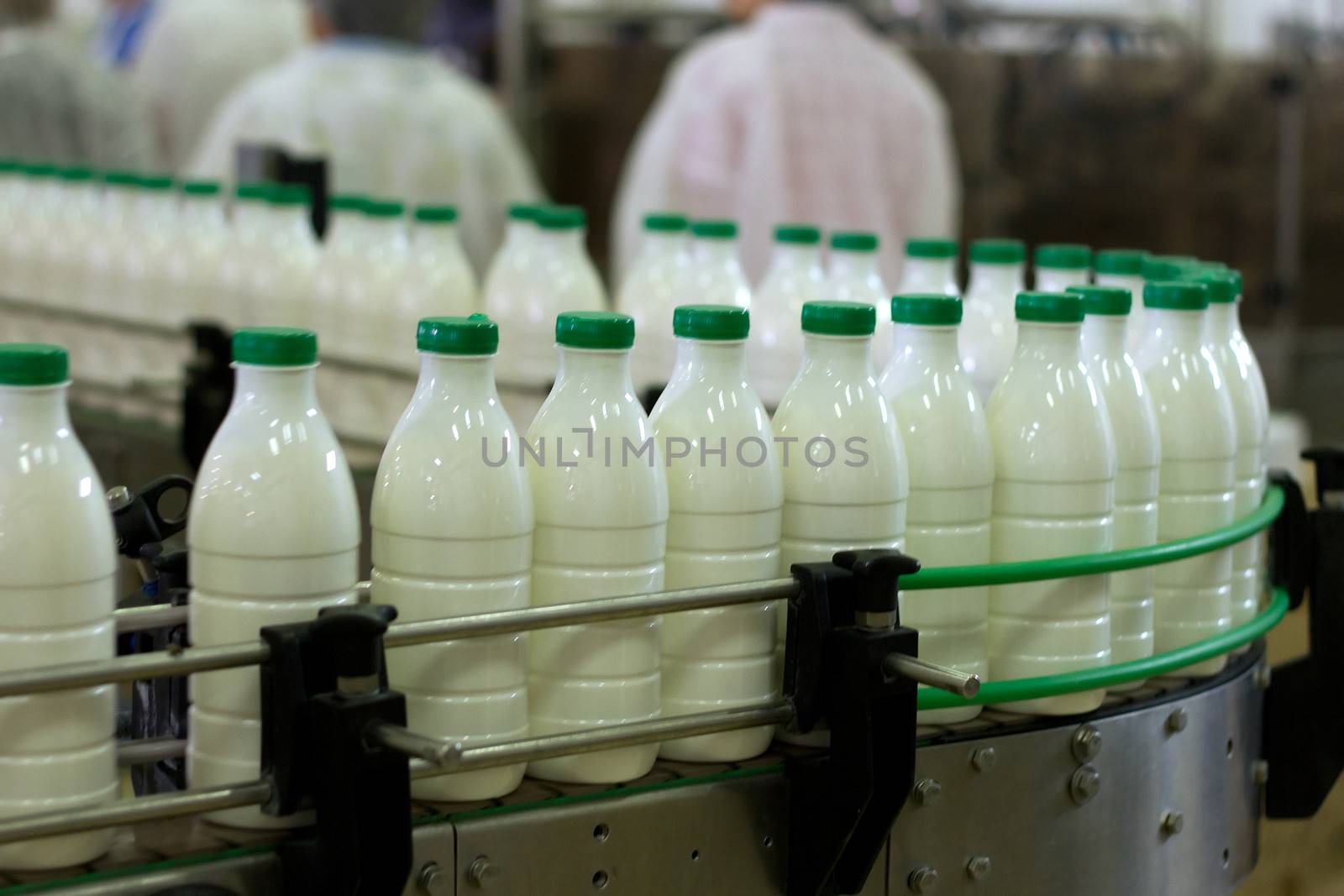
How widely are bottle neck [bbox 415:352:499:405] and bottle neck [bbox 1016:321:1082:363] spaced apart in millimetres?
424

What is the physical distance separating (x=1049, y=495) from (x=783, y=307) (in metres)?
0.64

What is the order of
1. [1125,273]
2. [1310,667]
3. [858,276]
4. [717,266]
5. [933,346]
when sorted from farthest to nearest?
[717,266], [858,276], [1125,273], [1310,667], [933,346]

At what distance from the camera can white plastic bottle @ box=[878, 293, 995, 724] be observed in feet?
3.73

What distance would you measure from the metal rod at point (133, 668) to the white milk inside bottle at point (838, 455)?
361 millimetres

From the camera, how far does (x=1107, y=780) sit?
3.95 ft

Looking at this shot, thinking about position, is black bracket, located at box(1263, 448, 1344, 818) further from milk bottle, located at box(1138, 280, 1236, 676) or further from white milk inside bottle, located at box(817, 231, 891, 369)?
white milk inside bottle, located at box(817, 231, 891, 369)

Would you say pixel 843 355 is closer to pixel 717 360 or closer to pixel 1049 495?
pixel 717 360

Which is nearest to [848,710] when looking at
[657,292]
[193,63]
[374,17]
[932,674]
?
[932,674]

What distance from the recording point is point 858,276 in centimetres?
174

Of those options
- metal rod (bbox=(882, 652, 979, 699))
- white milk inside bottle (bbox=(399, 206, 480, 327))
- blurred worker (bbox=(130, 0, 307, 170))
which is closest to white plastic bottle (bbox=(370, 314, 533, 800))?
metal rod (bbox=(882, 652, 979, 699))

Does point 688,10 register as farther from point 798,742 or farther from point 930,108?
point 798,742

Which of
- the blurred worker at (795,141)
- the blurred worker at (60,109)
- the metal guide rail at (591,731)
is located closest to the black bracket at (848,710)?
the metal guide rail at (591,731)

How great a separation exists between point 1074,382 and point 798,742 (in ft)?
1.08

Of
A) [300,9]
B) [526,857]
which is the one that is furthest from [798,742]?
[300,9]
